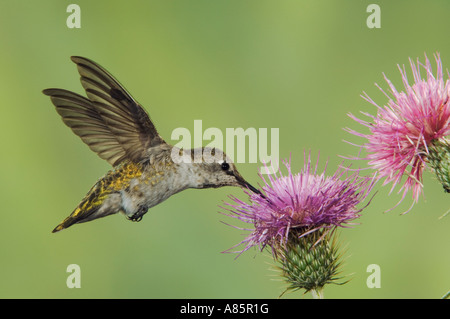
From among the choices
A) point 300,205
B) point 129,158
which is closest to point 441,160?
point 300,205

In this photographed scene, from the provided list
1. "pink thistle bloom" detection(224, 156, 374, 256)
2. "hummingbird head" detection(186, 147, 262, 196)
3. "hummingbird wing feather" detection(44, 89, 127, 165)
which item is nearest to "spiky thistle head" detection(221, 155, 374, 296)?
"pink thistle bloom" detection(224, 156, 374, 256)

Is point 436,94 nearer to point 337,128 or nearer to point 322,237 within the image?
point 322,237

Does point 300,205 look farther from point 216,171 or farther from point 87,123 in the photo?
point 87,123

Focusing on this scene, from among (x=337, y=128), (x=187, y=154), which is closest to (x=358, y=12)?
(x=337, y=128)

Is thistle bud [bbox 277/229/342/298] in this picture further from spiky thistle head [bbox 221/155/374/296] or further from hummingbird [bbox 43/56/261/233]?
hummingbird [bbox 43/56/261/233]

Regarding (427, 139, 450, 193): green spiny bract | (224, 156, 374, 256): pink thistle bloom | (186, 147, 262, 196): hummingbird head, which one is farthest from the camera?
(186, 147, 262, 196): hummingbird head

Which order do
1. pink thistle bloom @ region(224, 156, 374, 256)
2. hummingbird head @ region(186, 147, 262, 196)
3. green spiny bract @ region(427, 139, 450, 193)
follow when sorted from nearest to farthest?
green spiny bract @ region(427, 139, 450, 193) → pink thistle bloom @ region(224, 156, 374, 256) → hummingbird head @ region(186, 147, 262, 196)
